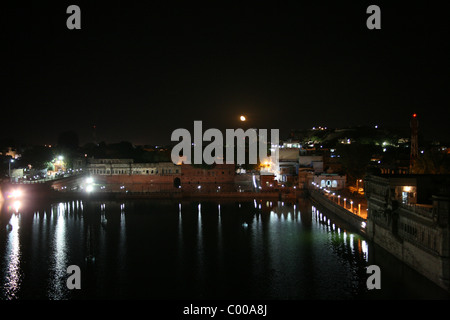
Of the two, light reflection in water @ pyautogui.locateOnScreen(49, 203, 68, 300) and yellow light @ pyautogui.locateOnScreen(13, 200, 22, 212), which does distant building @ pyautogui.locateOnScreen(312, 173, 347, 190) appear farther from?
yellow light @ pyautogui.locateOnScreen(13, 200, 22, 212)

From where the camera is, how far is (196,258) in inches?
590

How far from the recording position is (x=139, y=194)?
33.4 m

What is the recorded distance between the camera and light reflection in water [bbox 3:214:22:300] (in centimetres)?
1177

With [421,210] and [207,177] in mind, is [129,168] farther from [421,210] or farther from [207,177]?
[421,210]

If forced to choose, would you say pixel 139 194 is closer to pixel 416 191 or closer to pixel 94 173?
pixel 94 173

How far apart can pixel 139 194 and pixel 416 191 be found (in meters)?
23.4

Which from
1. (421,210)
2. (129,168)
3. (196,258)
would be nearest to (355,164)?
(421,210)

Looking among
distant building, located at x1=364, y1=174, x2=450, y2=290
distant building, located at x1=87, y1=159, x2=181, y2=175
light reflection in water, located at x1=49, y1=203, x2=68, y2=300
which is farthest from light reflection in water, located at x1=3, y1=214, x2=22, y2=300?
distant building, located at x1=87, y1=159, x2=181, y2=175

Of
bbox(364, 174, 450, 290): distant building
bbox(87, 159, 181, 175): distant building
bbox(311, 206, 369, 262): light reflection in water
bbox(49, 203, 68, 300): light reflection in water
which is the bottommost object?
bbox(49, 203, 68, 300): light reflection in water

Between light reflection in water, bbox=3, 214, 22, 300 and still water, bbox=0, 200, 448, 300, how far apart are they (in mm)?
32

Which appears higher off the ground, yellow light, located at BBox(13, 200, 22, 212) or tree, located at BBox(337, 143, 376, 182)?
tree, located at BBox(337, 143, 376, 182)

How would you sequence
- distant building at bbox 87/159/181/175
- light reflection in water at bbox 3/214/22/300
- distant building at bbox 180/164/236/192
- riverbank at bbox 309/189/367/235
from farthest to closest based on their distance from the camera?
1. distant building at bbox 87/159/181/175
2. distant building at bbox 180/164/236/192
3. riverbank at bbox 309/189/367/235
4. light reflection in water at bbox 3/214/22/300

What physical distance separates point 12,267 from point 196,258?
264 inches
